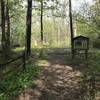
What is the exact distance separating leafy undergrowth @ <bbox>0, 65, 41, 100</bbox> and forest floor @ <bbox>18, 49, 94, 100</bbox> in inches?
11.5

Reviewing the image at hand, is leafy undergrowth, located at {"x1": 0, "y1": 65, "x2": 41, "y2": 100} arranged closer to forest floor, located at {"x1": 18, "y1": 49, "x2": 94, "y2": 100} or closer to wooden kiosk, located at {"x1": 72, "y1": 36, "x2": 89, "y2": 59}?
forest floor, located at {"x1": 18, "y1": 49, "x2": 94, "y2": 100}

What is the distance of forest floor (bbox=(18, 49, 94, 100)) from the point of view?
11.3 meters

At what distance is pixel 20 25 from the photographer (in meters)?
41.4

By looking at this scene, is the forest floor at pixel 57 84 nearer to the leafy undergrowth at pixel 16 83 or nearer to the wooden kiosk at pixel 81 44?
A: the leafy undergrowth at pixel 16 83

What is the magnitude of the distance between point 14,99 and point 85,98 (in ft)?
9.55

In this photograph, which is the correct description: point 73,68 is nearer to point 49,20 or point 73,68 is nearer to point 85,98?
point 85,98

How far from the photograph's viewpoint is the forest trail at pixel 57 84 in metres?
11.3

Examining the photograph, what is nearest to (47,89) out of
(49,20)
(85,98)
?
(85,98)

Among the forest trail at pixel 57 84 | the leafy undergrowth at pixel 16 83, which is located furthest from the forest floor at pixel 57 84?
the leafy undergrowth at pixel 16 83

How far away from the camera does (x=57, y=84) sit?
42.4 feet

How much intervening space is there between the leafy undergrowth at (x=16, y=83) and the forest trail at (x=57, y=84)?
0.34 metres

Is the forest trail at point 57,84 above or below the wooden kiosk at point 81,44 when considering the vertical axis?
below

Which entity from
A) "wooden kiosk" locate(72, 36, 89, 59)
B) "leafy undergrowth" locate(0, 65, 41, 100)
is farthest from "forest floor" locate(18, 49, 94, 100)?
"wooden kiosk" locate(72, 36, 89, 59)

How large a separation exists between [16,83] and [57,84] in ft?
6.55
